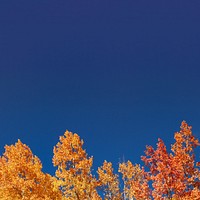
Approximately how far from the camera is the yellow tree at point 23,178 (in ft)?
53.3

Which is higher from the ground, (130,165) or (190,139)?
(130,165)

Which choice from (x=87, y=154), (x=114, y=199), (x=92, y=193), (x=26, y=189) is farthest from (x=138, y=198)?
(x=114, y=199)

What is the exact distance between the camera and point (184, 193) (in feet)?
51.3

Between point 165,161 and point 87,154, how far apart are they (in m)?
5.75

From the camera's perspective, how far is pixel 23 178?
16.9 m

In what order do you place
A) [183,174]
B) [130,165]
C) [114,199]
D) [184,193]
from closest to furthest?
[184,193], [183,174], [114,199], [130,165]

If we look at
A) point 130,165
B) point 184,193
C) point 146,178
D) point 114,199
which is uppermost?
point 130,165

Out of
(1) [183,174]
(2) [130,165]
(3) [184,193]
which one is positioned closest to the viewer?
(3) [184,193]

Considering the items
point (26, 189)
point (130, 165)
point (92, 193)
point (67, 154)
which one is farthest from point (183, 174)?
point (130, 165)

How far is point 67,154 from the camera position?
19141 millimetres

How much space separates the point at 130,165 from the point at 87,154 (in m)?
11.6

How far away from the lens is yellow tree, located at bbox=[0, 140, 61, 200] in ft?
A: 53.3

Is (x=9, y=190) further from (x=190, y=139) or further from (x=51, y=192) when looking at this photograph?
(x=190, y=139)

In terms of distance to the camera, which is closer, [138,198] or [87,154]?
[138,198]
